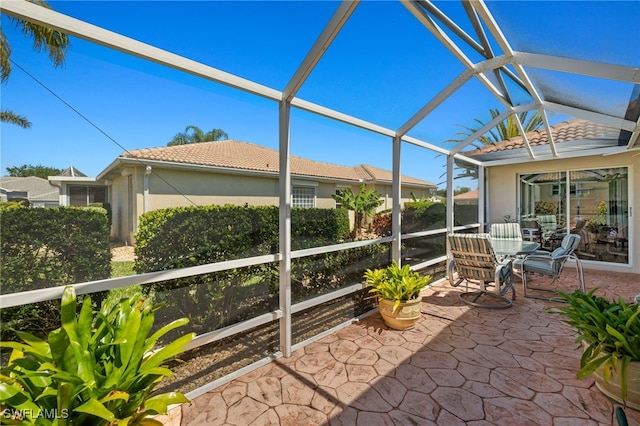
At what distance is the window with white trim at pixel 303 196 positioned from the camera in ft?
11.5

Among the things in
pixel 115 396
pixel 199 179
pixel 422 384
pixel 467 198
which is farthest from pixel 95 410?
pixel 467 198

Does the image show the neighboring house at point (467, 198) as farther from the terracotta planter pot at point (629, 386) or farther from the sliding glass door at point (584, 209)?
the terracotta planter pot at point (629, 386)

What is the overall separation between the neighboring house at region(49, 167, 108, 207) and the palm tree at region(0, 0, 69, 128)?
0.36 metres

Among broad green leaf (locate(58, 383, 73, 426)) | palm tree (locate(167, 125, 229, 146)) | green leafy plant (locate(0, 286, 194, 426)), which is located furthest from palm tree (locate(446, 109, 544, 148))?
broad green leaf (locate(58, 383, 73, 426))

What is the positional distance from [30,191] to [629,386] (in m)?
4.67

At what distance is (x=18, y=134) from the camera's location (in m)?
1.78

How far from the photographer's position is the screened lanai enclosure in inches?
80.3

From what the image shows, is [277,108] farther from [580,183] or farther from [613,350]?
[580,183]

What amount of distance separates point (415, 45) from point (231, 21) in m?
1.97

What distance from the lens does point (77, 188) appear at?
202 cm

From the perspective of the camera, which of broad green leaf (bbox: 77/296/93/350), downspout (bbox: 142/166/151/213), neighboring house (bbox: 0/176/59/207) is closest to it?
broad green leaf (bbox: 77/296/93/350)

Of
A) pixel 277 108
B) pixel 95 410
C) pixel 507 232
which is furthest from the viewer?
pixel 507 232

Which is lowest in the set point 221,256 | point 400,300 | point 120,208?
point 400,300

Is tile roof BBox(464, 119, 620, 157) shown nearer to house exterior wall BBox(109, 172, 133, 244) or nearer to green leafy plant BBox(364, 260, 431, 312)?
green leafy plant BBox(364, 260, 431, 312)
